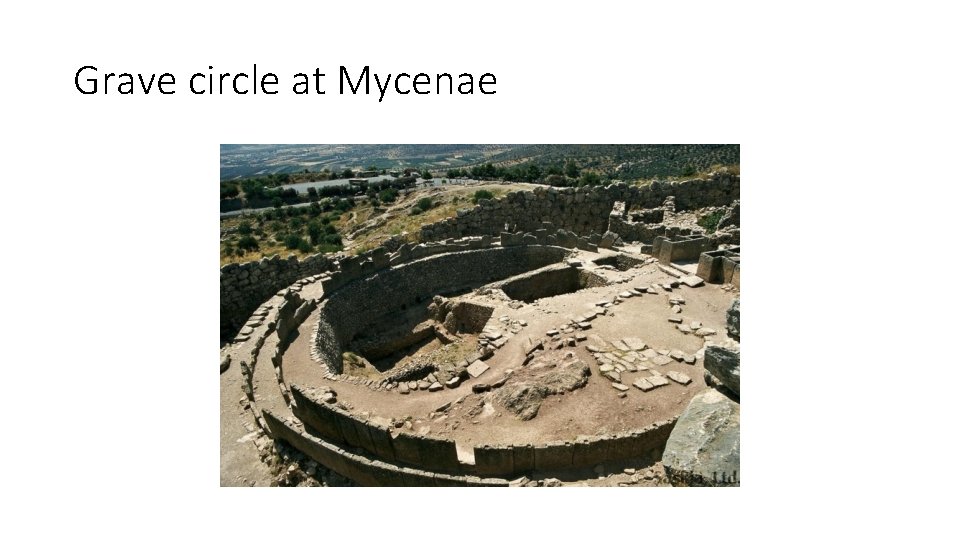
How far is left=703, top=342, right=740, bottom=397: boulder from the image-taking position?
5966 millimetres

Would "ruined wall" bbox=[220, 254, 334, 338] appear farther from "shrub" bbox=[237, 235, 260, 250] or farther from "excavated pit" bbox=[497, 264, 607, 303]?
"shrub" bbox=[237, 235, 260, 250]

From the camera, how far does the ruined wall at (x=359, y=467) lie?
7.69m

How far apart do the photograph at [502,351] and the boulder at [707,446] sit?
2 cm

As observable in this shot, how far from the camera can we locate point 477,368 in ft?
38.3

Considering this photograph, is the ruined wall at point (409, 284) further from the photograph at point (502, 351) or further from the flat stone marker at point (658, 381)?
the flat stone marker at point (658, 381)

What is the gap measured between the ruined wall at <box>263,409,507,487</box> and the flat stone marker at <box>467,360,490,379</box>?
141 inches

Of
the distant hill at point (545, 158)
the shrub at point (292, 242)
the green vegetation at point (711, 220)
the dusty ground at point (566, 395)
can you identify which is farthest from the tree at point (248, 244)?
the green vegetation at point (711, 220)

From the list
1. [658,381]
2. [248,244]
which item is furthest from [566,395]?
[248,244]

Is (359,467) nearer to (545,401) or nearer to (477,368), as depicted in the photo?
(545,401)

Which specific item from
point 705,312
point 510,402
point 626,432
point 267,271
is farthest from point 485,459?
point 267,271

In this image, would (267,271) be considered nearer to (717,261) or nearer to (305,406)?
(305,406)

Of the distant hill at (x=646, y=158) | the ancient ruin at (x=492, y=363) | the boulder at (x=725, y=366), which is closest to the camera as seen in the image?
the boulder at (x=725, y=366)

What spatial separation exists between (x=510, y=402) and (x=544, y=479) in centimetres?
198

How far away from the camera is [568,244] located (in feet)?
68.8
